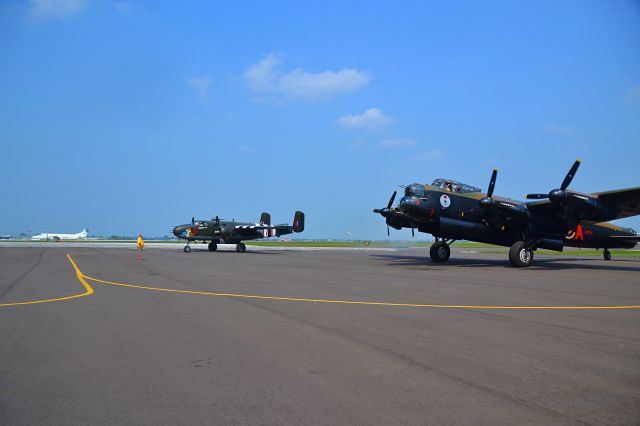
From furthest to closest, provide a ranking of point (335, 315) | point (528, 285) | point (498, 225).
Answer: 1. point (498, 225)
2. point (528, 285)
3. point (335, 315)

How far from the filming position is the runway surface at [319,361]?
3.98m

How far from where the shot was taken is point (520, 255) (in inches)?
938

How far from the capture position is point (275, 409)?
4.01m

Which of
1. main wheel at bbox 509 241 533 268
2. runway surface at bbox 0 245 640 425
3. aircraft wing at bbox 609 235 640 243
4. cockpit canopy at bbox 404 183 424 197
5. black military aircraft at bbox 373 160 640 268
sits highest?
cockpit canopy at bbox 404 183 424 197

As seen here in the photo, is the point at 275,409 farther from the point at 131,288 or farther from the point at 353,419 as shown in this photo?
the point at 131,288

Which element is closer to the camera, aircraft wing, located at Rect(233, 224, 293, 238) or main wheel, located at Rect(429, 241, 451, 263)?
main wheel, located at Rect(429, 241, 451, 263)

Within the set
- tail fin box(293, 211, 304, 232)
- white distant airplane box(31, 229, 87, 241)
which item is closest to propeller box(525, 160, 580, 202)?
tail fin box(293, 211, 304, 232)

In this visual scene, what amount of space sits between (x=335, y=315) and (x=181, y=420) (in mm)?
5237

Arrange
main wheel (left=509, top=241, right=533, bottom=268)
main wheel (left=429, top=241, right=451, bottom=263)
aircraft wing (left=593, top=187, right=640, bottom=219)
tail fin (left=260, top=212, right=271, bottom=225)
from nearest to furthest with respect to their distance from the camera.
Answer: aircraft wing (left=593, top=187, right=640, bottom=219), main wheel (left=509, top=241, right=533, bottom=268), main wheel (left=429, top=241, right=451, bottom=263), tail fin (left=260, top=212, right=271, bottom=225)

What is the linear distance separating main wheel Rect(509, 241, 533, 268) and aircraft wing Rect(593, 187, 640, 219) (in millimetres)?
4346

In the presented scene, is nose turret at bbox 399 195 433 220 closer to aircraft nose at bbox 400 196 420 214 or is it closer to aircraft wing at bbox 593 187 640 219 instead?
aircraft nose at bbox 400 196 420 214

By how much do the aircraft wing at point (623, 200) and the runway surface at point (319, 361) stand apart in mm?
12345

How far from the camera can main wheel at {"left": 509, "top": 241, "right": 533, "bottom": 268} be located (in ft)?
78.0

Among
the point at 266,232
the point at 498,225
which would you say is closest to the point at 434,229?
the point at 498,225
